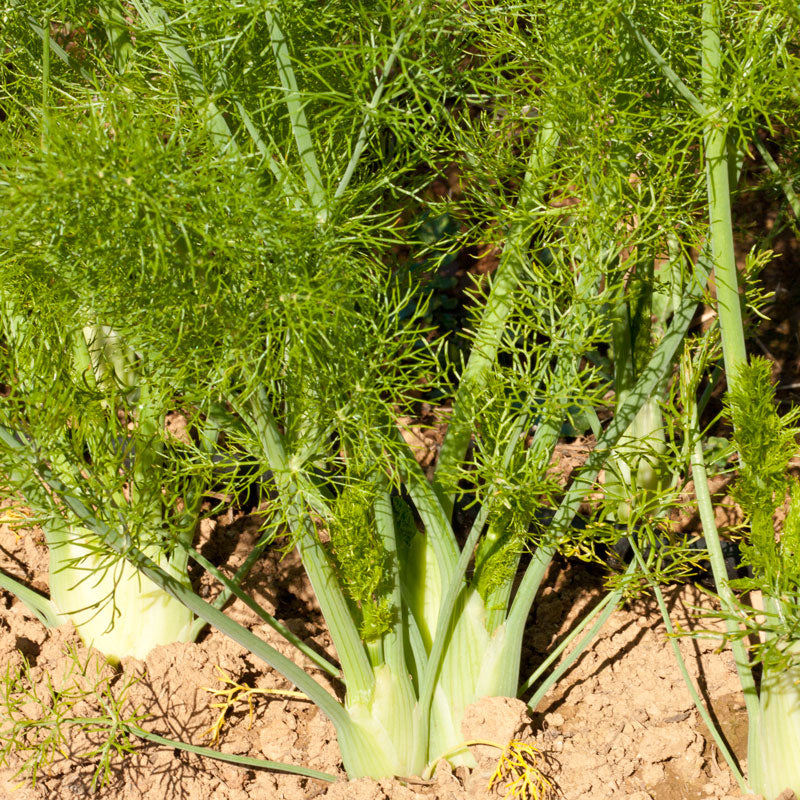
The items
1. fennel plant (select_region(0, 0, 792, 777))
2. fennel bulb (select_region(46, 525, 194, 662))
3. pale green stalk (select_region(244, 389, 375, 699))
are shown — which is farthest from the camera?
fennel bulb (select_region(46, 525, 194, 662))

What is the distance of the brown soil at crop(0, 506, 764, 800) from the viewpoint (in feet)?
4.05

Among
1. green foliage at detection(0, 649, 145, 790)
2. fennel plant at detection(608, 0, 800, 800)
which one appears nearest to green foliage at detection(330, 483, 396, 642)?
green foliage at detection(0, 649, 145, 790)

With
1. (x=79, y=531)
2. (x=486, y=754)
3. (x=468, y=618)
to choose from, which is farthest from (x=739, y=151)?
(x=79, y=531)

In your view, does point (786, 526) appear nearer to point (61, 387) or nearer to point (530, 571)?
point (530, 571)

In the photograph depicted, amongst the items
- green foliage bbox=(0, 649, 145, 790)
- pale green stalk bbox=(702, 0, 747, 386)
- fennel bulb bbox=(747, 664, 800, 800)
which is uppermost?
pale green stalk bbox=(702, 0, 747, 386)

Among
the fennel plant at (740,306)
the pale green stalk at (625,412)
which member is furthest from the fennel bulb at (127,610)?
the fennel plant at (740,306)

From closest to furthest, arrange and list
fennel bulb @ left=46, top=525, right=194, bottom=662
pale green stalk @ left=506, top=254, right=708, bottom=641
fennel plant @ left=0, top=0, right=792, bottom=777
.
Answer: fennel plant @ left=0, top=0, right=792, bottom=777, pale green stalk @ left=506, top=254, right=708, bottom=641, fennel bulb @ left=46, top=525, right=194, bottom=662

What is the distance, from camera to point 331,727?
1.34 meters

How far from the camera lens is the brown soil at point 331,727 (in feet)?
4.05

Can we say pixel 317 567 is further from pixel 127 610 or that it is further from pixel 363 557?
pixel 127 610

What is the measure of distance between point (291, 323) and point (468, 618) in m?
0.56

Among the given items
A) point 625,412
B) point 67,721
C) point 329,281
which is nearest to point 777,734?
point 625,412

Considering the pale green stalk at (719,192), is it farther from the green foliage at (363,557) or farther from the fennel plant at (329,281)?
the green foliage at (363,557)

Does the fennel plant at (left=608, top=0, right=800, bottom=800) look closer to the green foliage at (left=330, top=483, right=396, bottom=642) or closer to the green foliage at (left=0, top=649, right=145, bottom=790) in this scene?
the green foliage at (left=330, top=483, right=396, bottom=642)
